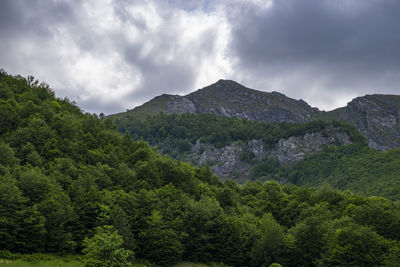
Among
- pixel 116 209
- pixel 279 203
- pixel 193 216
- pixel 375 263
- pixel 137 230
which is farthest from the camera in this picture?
pixel 279 203

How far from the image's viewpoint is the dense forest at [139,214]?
157 ft

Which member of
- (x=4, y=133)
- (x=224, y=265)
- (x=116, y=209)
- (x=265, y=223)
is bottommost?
(x=224, y=265)

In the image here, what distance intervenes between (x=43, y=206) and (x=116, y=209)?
11.5 meters

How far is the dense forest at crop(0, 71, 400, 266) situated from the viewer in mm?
47812

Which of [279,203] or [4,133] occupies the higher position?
[4,133]

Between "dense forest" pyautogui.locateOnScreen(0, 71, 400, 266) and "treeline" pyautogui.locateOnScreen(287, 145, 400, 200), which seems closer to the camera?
"dense forest" pyautogui.locateOnScreen(0, 71, 400, 266)

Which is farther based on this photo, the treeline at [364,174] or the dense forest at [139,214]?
the treeline at [364,174]

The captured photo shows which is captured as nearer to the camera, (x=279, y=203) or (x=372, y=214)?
(x=372, y=214)

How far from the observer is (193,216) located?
6506cm

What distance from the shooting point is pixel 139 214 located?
6088 centimetres

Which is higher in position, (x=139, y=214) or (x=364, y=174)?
(x=364, y=174)

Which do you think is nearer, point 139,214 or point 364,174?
point 139,214

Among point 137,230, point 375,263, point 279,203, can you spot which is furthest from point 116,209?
point 279,203

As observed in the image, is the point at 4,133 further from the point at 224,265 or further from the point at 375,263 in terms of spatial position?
the point at 375,263
